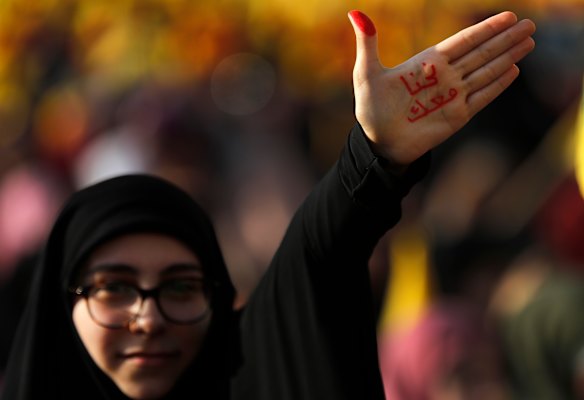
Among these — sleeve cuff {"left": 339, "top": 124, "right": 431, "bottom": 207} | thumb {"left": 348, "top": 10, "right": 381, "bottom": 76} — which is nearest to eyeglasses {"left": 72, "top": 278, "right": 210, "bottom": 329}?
sleeve cuff {"left": 339, "top": 124, "right": 431, "bottom": 207}

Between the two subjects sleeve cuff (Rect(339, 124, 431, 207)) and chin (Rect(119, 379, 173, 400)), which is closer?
sleeve cuff (Rect(339, 124, 431, 207))

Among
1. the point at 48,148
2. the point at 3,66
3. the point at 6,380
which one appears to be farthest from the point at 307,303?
the point at 3,66

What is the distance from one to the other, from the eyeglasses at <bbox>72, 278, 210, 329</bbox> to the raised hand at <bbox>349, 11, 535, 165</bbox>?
561 millimetres

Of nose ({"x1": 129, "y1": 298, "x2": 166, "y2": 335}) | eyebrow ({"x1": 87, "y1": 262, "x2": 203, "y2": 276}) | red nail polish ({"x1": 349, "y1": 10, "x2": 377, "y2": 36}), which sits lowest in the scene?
nose ({"x1": 129, "y1": 298, "x2": 166, "y2": 335})

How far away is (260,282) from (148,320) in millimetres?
219

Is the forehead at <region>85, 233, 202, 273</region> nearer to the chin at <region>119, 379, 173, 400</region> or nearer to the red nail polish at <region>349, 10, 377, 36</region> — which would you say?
the chin at <region>119, 379, 173, 400</region>

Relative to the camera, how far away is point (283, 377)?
2566 mm

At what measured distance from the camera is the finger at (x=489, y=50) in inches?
93.9

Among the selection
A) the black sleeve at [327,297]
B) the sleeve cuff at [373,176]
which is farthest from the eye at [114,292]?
the sleeve cuff at [373,176]

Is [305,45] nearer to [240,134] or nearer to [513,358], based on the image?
[240,134]

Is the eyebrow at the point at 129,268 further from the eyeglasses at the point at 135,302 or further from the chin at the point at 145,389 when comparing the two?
the chin at the point at 145,389

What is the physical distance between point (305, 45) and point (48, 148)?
1.29m

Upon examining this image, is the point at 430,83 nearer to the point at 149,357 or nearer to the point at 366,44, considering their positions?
the point at 366,44

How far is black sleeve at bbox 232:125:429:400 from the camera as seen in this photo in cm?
241
